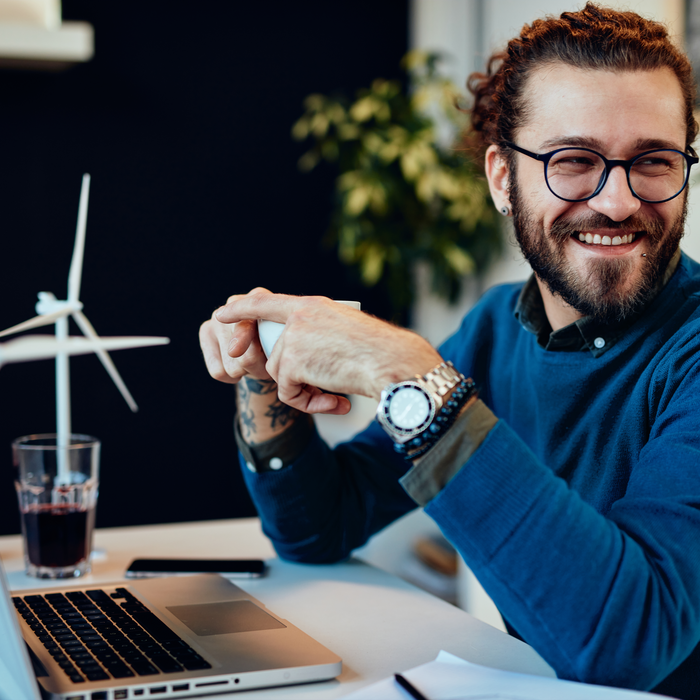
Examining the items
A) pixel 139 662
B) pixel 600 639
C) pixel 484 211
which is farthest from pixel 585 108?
pixel 484 211

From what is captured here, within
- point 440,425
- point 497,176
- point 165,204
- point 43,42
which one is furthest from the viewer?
point 165,204

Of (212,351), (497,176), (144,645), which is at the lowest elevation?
(144,645)

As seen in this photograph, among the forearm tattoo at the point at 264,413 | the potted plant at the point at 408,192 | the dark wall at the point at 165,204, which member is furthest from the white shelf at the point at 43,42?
the forearm tattoo at the point at 264,413

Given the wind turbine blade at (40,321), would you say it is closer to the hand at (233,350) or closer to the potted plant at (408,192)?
the hand at (233,350)

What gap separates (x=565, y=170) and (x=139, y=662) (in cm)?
78

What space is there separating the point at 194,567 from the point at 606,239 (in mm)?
731

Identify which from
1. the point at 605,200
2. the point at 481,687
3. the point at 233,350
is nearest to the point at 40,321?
the point at 233,350

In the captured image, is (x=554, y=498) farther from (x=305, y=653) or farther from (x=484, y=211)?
(x=484, y=211)

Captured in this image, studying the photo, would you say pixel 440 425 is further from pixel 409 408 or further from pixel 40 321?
pixel 40 321

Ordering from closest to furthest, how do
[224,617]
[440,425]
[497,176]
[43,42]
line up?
[440,425] → [224,617] → [497,176] → [43,42]

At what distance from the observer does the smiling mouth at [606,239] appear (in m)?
1.06

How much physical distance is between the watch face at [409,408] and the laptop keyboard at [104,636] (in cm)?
29

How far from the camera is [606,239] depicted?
1.07 meters

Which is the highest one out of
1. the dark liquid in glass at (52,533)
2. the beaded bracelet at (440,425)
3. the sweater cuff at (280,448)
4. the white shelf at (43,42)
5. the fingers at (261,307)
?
the white shelf at (43,42)
